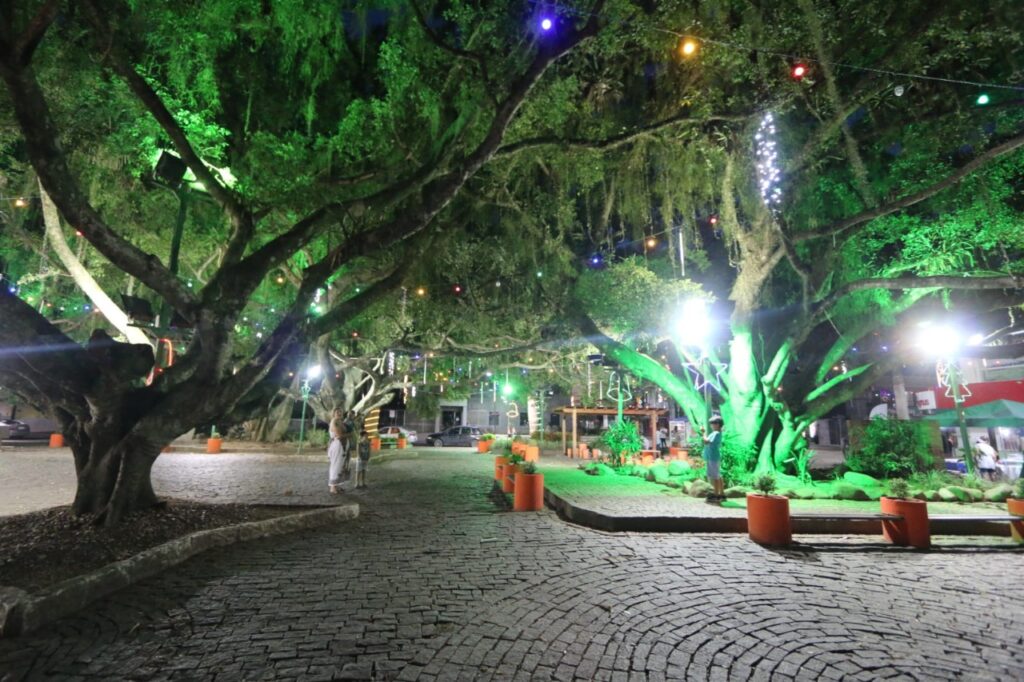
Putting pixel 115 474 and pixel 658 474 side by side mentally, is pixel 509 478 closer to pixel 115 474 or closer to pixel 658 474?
pixel 658 474

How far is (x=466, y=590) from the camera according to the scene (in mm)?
5000

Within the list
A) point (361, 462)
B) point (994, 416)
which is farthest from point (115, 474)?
point (994, 416)

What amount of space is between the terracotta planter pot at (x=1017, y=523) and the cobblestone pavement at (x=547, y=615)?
718 mm

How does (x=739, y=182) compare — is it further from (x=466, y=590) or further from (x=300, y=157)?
(x=466, y=590)

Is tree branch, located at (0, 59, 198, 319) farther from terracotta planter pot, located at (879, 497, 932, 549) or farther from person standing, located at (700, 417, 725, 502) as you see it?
terracotta planter pot, located at (879, 497, 932, 549)

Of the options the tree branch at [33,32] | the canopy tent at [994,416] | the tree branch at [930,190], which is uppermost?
the tree branch at [930,190]

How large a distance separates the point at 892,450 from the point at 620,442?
7.82m

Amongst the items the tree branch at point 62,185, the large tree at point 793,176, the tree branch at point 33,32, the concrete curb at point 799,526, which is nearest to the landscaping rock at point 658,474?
the large tree at point 793,176

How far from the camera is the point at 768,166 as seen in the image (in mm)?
11664

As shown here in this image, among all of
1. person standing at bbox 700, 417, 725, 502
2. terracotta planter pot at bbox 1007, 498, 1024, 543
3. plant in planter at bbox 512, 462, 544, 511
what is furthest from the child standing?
terracotta planter pot at bbox 1007, 498, 1024, 543

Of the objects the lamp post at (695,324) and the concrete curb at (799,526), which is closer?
the concrete curb at (799,526)

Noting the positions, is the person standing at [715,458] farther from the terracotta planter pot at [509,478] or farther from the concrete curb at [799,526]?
the terracotta planter pot at [509,478]

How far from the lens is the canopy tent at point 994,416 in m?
14.5

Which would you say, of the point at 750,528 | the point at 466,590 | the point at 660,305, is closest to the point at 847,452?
the point at 660,305
